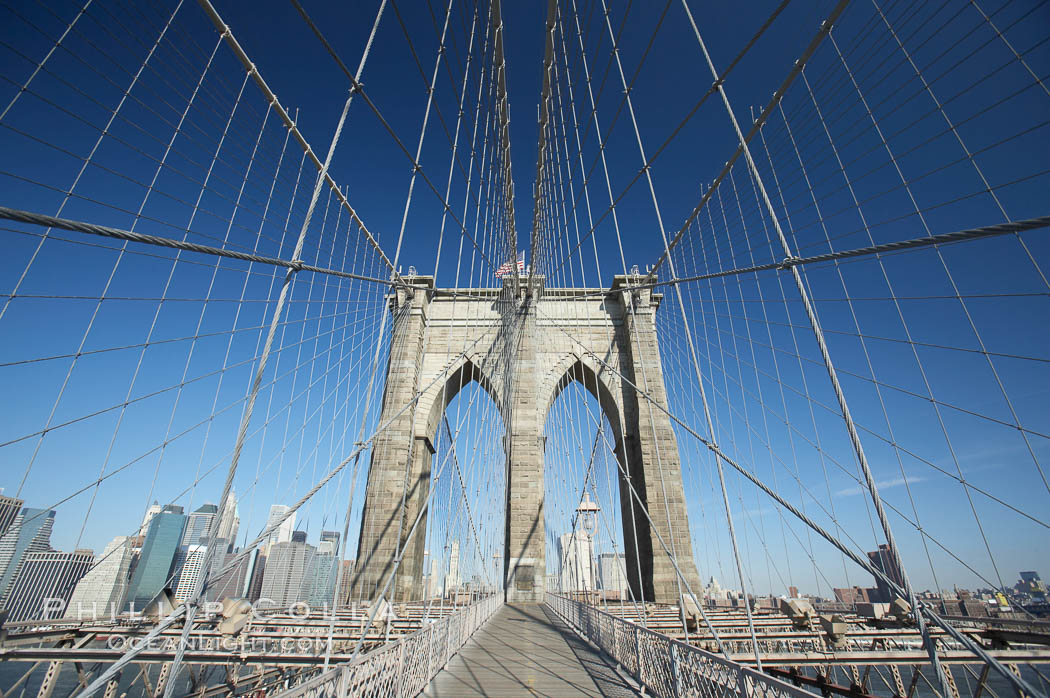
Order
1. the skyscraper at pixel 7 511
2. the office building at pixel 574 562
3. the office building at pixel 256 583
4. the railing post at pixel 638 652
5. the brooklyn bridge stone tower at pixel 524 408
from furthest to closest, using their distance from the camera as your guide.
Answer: the brooklyn bridge stone tower at pixel 524 408 < the office building at pixel 574 562 < the office building at pixel 256 583 < the railing post at pixel 638 652 < the skyscraper at pixel 7 511

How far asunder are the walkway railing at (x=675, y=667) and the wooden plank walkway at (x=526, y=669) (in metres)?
0.24

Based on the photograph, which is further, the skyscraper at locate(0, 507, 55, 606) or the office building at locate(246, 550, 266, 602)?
the office building at locate(246, 550, 266, 602)

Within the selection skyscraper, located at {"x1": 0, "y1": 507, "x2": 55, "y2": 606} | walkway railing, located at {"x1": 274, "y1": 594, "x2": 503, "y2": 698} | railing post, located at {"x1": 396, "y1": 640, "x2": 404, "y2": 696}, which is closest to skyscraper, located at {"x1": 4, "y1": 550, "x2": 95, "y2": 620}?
skyscraper, located at {"x1": 0, "y1": 507, "x2": 55, "y2": 606}

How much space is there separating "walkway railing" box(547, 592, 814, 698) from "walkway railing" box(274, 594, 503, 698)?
209cm

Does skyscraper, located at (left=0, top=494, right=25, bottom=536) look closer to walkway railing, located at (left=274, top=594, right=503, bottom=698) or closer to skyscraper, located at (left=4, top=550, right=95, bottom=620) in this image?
walkway railing, located at (left=274, top=594, right=503, bottom=698)

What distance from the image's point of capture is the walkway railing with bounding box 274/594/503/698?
239 cm

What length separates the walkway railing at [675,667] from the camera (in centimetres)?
261

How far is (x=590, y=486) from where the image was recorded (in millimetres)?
15031

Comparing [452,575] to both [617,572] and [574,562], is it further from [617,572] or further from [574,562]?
[617,572]

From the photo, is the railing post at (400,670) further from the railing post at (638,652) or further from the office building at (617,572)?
the office building at (617,572)

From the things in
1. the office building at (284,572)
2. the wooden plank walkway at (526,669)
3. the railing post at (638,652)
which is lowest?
the wooden plank walkway at (526,669)

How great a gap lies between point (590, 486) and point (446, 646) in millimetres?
10431

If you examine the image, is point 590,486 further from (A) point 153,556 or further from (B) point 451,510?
(A) point 153,556

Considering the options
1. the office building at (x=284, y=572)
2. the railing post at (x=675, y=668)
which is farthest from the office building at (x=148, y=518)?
the office building at (x=284, y=572)
